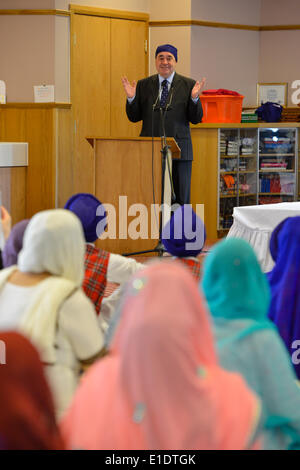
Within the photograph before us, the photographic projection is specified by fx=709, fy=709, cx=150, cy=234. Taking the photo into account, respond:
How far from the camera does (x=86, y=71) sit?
762 cm

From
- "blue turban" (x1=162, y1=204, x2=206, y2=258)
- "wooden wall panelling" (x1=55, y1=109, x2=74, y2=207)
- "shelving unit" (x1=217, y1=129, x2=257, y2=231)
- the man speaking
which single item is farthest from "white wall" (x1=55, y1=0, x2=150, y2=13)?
"blue turban" (x1=162, y1=204, x2=206, y2=258)

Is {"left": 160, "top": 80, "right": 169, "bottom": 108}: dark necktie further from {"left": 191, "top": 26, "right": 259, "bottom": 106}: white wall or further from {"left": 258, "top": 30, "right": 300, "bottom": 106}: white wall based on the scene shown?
{"left": 258, "top": 30, "right": 300, "bottom": 106}: white wall

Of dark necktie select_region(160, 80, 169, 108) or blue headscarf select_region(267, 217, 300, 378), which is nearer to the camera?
blue headscarf select_region(267, 217, 300, 378)

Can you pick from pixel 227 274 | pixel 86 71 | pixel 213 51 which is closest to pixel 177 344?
pixel 227 274

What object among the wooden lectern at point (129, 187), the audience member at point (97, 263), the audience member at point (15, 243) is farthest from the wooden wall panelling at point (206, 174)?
the audience member at point (15, 243)

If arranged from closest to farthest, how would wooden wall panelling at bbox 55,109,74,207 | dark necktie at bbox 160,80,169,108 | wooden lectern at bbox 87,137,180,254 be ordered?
wooden lectern at bbox 87,137,180,254 < dark necktie at bbox 160,80,169,108 < wooden wall panelling at bbox 55,109,74,207

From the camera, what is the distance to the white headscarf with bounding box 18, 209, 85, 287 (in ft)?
5.78

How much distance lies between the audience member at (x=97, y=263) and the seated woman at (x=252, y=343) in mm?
1118

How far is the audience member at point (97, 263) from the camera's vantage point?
8.75 ft

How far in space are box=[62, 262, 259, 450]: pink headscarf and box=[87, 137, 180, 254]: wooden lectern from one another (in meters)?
4.10

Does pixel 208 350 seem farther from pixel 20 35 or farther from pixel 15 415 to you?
pixel 20 35

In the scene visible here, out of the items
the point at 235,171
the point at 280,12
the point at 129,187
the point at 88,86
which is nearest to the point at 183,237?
the point at 129,187

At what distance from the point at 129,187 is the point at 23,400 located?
444 cm

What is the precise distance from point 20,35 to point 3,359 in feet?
22.2
